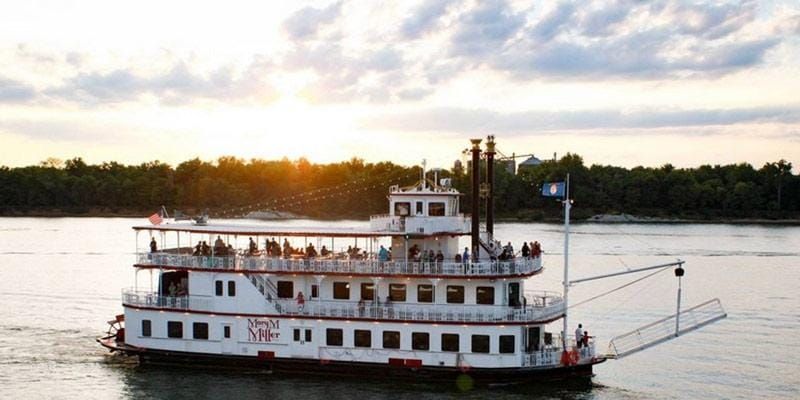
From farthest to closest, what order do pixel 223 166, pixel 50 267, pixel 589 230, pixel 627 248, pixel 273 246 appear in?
pixel 223 166 < pixel 589 230 < pixel 627 248 < pixel 50 267 < pixel 273 246

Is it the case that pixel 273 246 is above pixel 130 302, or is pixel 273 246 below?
above

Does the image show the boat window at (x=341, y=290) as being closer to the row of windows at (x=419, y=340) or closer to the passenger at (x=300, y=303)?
the passenger at (x=300, y=303)

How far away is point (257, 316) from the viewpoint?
31.6 meters

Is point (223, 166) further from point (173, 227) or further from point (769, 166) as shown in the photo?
point (173, 227)

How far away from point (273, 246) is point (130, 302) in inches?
217

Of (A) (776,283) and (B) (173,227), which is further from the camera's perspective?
(A) (776,283)

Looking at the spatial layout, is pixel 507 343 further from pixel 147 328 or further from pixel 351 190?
pixel 351 190

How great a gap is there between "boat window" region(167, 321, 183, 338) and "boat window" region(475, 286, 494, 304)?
1059 centimetres

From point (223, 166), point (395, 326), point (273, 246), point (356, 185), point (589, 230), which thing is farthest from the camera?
point (223, 166)

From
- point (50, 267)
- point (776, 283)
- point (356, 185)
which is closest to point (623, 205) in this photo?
point (356, 185)

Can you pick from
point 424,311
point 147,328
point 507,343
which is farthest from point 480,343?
point 147,328

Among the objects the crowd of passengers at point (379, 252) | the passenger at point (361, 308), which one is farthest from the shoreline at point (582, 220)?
the passenger at point (361, 308)

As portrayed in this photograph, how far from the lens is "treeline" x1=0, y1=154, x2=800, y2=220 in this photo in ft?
426

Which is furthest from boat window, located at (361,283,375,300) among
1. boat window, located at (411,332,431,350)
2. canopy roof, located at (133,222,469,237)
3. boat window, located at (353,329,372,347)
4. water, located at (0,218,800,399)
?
water, located at (0,218,800,399)
